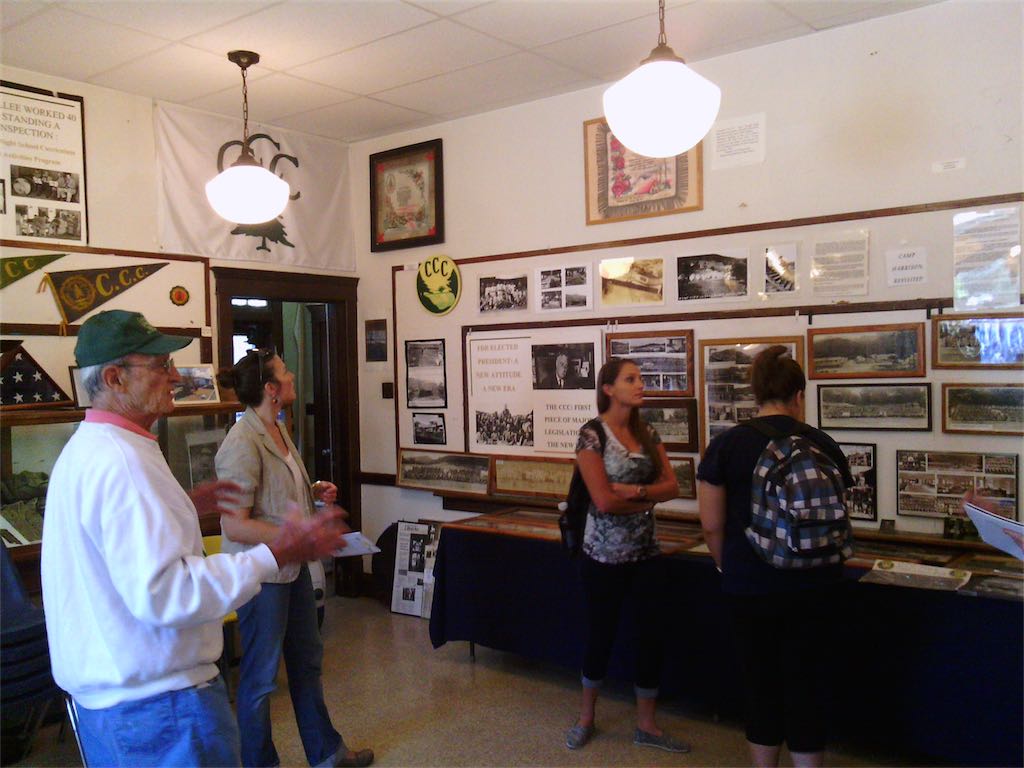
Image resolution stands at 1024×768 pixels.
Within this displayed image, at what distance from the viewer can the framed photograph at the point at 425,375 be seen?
5086 mm

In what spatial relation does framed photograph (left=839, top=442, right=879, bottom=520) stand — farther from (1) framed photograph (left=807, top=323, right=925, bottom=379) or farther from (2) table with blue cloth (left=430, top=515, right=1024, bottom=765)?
(2) table with blue cloth (left=430, top=515, right=1024, bottom=765)

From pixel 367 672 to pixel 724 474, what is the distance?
7.75ft

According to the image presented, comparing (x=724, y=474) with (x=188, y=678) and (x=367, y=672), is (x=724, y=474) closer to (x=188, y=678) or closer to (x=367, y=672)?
(x=188, y=678)

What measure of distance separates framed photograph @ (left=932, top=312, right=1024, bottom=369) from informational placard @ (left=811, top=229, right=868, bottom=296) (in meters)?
0.36

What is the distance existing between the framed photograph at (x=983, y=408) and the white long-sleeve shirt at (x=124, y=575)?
285 cm

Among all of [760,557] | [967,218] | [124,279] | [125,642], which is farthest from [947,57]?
[124,279]

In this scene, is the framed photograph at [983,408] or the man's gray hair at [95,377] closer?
the man's gray hair at [95,377]

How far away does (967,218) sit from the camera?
11.0ft

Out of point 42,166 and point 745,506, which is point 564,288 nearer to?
point 745,506

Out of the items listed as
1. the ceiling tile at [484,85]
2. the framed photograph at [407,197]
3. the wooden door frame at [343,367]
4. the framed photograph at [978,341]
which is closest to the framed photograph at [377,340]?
the wooden door frame at [343,367]

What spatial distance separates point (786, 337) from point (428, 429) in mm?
2293

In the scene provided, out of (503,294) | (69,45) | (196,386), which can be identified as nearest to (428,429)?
(503,294)

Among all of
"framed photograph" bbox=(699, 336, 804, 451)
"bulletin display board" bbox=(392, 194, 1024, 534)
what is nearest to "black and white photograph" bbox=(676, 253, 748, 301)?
"bulletin display board" bbox=(392, 194, 1024, 534)

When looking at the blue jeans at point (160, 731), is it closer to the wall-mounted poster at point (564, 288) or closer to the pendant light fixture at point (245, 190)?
the pendant light fixture at point (245, 190)
